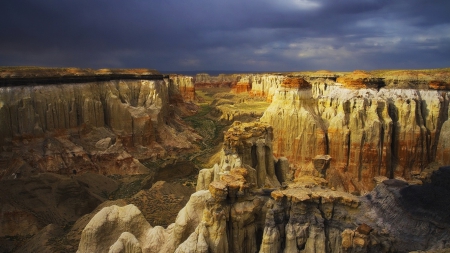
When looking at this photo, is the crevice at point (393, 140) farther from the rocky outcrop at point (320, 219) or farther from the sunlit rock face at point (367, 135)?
the rocky outcrop at point (320, 219)

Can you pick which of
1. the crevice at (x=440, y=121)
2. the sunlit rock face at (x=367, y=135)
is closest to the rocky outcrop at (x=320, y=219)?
the sunlit rock face at (x=367, y=135)

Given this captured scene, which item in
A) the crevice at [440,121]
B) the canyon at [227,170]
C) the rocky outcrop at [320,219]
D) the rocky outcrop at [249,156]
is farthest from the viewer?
the crevice at [440,121]

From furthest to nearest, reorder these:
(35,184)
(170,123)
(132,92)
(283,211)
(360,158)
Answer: (170,123) < (132,92) < (360,158) < (35,184) < (283,211)

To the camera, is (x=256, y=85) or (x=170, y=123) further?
(x=256, y=85)

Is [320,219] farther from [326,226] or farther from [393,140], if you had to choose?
[393,140]

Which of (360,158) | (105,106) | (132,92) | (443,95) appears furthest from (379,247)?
(132,92)

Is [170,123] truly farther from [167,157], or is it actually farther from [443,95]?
[443,95]

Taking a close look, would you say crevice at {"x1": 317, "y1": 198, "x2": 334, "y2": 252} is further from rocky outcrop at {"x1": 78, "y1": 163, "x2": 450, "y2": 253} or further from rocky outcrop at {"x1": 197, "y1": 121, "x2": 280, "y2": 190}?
rocky outcrop at {"x1": 197, "y1": 121, "x2": 280, "y2": 190}
